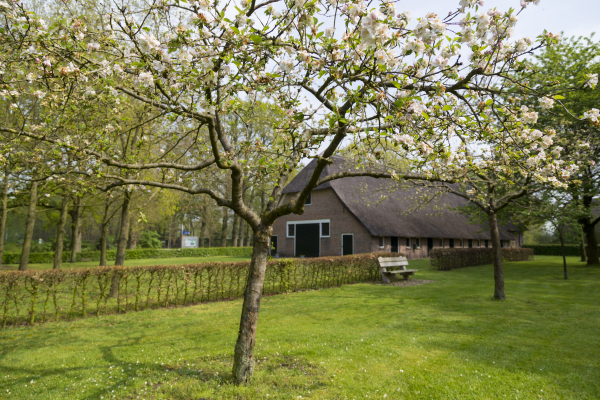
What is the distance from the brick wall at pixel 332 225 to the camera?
23.2 metres

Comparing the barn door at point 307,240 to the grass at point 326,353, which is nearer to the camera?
the grass at point 326,353

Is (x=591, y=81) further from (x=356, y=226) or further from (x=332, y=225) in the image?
(x=332, y=225)

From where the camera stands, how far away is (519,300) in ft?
31.9

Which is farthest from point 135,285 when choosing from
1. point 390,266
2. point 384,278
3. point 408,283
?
point 390,266

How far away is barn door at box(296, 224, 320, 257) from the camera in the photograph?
85.7ft

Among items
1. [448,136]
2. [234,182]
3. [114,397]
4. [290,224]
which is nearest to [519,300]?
[448,136]

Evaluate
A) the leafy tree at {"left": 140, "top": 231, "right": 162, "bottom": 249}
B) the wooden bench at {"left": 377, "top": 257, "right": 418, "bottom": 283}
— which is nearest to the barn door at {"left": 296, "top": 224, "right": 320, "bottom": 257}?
the wooden bench at {"left": 377, "top": 257, "right": 418, "bottom": 283}

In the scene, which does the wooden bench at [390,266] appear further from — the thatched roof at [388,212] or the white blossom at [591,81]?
the white blossom at [591,81]

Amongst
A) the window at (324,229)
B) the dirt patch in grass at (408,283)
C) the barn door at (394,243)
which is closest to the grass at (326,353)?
the dirt patch in grass at (408,283)

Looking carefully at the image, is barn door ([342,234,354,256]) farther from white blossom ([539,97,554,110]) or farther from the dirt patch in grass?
white blossom ([539,97,554,110])

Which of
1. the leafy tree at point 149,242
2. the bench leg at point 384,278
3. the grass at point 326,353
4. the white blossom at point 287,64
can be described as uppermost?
the white blossom at point 287,64

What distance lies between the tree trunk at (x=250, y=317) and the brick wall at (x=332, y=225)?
61.7ft

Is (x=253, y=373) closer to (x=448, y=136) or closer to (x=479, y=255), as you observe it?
(x=448, y=136)

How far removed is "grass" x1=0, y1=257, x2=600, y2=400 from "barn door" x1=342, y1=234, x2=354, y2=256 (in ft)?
47.6
